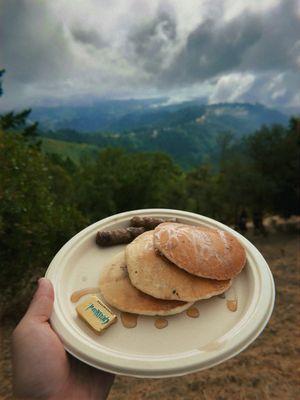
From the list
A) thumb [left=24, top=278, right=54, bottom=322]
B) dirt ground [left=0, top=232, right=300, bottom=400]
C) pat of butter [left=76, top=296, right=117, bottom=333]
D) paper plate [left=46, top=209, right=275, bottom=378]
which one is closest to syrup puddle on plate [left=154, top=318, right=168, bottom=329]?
paper plate [left=46, top=209, right=275, bottom=378]

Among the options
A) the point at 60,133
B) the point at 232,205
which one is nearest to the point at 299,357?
the point at 232,205

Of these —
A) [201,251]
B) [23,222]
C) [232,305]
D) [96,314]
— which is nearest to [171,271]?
[201,251]

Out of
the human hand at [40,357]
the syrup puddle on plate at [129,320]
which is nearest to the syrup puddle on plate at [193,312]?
the syrup puddle on plate at [129,320]

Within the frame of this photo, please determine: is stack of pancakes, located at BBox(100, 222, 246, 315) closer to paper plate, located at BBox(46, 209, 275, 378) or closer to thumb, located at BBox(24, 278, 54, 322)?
paper plate, located at BBox(46, 209, 275, 378)

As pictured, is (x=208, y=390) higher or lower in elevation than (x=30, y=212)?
lower

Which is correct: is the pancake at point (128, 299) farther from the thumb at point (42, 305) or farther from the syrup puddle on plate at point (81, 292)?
the thumb at point (42, 305)

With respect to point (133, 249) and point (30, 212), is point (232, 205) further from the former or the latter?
point (133, 249)
